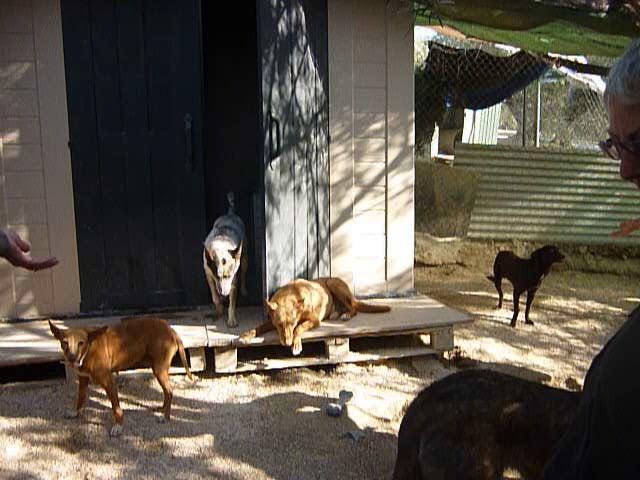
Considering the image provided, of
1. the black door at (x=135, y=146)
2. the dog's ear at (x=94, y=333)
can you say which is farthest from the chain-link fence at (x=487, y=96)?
the dog's ear at (x=94, y=333)

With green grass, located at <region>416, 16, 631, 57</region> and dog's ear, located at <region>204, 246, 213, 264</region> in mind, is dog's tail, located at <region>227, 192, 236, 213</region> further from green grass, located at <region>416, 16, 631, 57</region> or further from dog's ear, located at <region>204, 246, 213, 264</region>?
green grass, located at <region>416, 16, 631, 57</region>

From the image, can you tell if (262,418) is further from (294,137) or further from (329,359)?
(294,137)

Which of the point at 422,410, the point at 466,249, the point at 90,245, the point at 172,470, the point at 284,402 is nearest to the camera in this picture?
the point at 422,410

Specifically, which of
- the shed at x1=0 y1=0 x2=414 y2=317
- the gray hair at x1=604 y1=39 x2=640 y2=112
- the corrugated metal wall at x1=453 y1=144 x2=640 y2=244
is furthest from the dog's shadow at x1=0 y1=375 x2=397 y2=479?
the corrugated metal wall at x1=453 y1=144 x2=640 y2=244

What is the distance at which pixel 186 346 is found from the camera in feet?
15.5

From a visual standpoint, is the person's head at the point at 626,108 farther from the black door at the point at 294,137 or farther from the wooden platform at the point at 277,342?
the black door at the point at 294,137

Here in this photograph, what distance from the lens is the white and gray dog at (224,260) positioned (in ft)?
16.4

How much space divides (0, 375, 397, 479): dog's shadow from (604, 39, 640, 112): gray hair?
2733 mm

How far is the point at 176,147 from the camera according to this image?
18.2 feet

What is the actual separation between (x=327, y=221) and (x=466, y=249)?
145 inches

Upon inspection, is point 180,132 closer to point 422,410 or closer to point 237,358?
point 237,358

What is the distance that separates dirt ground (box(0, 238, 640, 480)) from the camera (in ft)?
11.9

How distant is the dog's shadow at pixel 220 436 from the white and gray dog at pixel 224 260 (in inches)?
32.0

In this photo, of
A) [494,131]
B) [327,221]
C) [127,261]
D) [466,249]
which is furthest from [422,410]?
[494,131]
